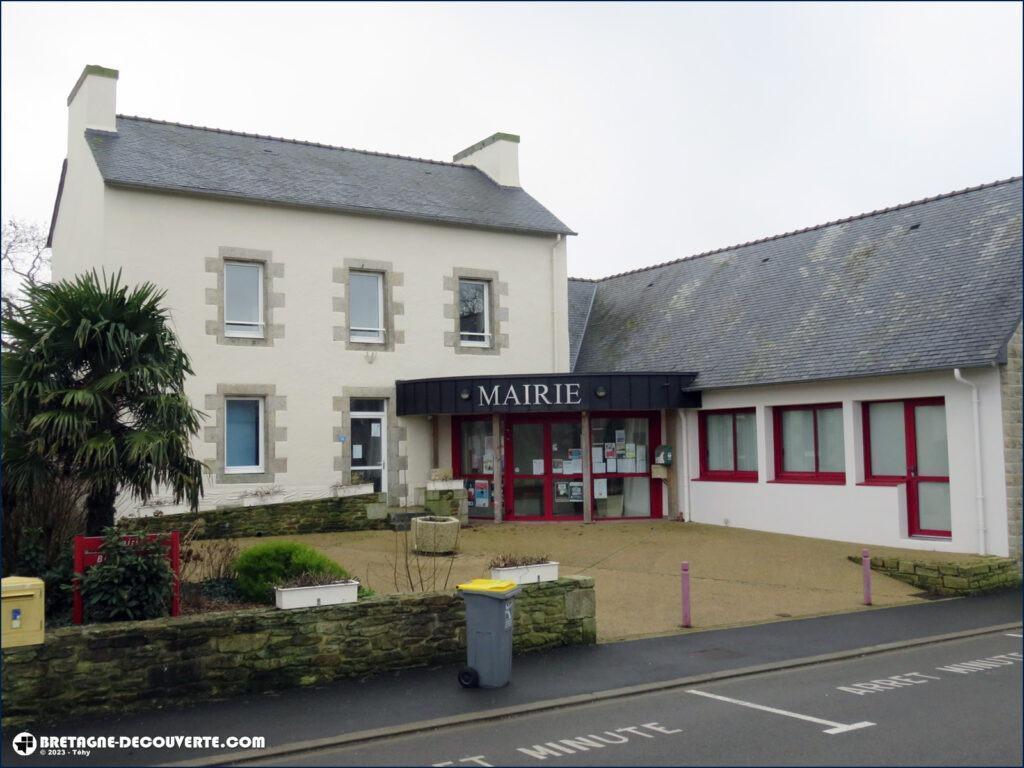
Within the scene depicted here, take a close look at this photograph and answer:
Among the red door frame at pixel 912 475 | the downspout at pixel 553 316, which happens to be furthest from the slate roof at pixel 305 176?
the red door frame at pixel 912 475

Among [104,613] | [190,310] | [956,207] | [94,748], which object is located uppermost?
[956,207]

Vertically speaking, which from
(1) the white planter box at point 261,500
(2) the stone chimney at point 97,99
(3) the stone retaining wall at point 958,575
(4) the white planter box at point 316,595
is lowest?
(3) the stone retaining wall at point 958,575

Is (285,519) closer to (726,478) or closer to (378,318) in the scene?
(378,318)

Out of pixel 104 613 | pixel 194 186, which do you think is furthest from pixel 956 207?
pixel 104 613

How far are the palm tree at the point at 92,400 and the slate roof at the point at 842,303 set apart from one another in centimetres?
1129

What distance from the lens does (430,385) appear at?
65.9 ft

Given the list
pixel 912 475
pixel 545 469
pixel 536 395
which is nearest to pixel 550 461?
pixel 545 469

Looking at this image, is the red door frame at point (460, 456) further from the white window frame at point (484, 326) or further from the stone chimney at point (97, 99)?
the stone chimney at point (97, 99)

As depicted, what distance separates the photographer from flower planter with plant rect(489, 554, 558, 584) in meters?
9.88

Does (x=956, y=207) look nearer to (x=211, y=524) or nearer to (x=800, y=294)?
(x=800, y=294)

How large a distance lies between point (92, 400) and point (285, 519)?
937cm

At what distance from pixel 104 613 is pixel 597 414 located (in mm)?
12965

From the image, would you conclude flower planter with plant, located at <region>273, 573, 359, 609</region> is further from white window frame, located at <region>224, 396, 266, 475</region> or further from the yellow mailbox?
white window frame, located at <region>224, 396, 266, 475</region>

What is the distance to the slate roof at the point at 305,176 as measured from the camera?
746 inches
